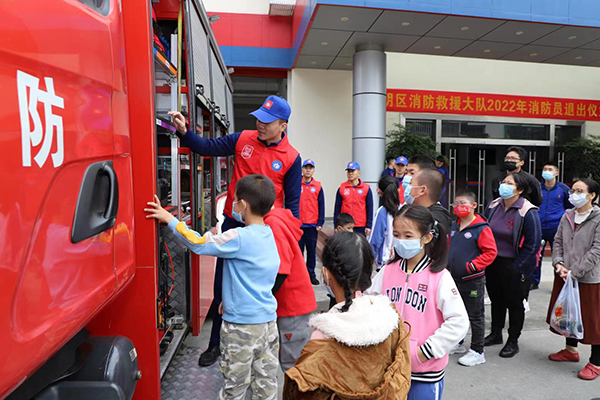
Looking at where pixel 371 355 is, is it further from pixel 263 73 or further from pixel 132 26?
pixel 263 73

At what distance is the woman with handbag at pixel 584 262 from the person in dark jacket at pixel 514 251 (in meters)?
0.24

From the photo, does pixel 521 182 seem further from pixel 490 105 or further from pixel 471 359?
pixel 490 105

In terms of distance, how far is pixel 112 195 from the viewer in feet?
5.13

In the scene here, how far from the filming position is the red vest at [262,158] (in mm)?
2908

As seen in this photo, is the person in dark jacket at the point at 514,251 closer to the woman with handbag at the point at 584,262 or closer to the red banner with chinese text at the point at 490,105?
the woman with handbag at the point at 584,262

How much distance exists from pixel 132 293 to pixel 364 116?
7.52 m

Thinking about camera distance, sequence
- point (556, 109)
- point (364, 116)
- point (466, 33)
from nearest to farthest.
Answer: point (466, 33) < point (364, 116) < point (556, 109)

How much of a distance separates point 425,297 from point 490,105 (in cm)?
1191

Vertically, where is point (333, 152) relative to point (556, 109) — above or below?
below

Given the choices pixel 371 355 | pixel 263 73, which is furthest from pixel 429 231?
pixel 263 73

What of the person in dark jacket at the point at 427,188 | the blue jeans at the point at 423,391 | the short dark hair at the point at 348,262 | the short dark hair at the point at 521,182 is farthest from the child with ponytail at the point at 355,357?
the short dark hair at the point at 521,182

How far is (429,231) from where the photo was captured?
1.98 meters

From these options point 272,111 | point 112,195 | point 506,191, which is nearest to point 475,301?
point 506,191

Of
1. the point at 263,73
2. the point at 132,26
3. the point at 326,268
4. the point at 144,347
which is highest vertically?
the point at 263,73
